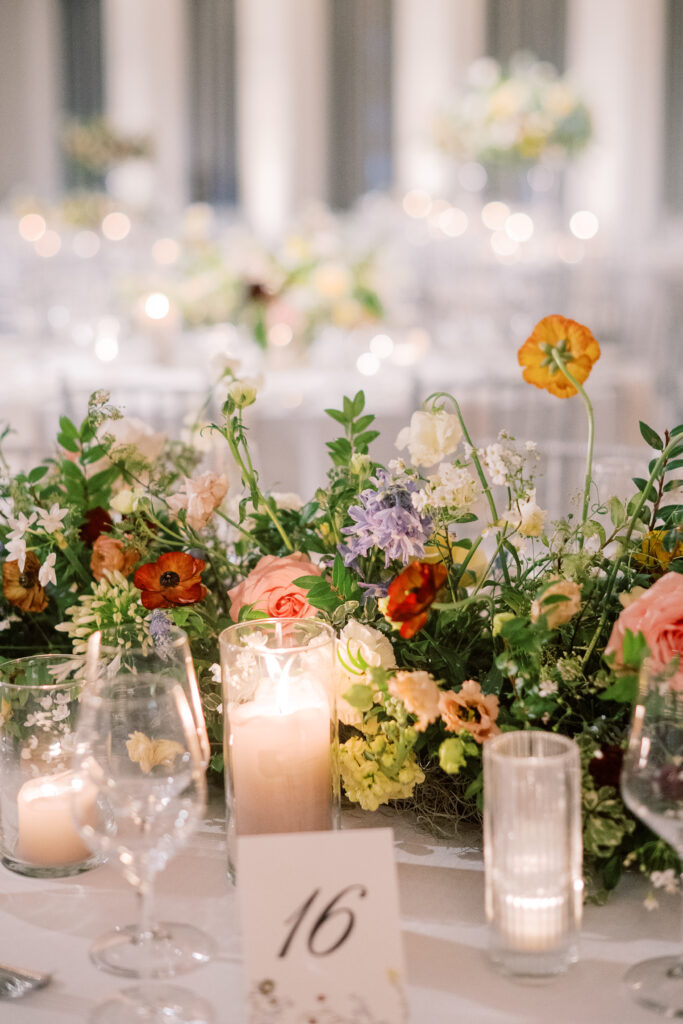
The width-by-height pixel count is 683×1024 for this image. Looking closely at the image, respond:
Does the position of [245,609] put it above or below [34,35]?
below

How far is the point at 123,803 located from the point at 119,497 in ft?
1.25

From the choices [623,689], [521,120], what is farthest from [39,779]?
[521,120]

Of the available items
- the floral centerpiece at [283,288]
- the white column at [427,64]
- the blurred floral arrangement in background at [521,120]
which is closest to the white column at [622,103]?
the white column at [427,64]

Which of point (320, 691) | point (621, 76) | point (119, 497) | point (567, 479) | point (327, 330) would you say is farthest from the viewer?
point (621, 76)

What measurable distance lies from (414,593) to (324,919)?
0.88ft

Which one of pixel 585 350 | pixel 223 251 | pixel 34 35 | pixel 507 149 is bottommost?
pixel 585 350

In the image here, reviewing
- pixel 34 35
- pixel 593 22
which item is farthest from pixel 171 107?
pixel 593 22

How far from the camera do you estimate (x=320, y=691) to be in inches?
36.9

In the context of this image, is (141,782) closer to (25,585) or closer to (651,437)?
(25,585)

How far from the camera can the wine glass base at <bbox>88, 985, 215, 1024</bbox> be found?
30.0 inches

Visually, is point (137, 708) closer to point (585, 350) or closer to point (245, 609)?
point (245, 609)

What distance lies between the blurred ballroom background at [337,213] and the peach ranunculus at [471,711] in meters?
0.49

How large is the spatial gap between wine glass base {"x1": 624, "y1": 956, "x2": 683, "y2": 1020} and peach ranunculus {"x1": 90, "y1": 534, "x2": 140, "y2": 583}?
59cm

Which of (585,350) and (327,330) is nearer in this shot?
(585,350)
